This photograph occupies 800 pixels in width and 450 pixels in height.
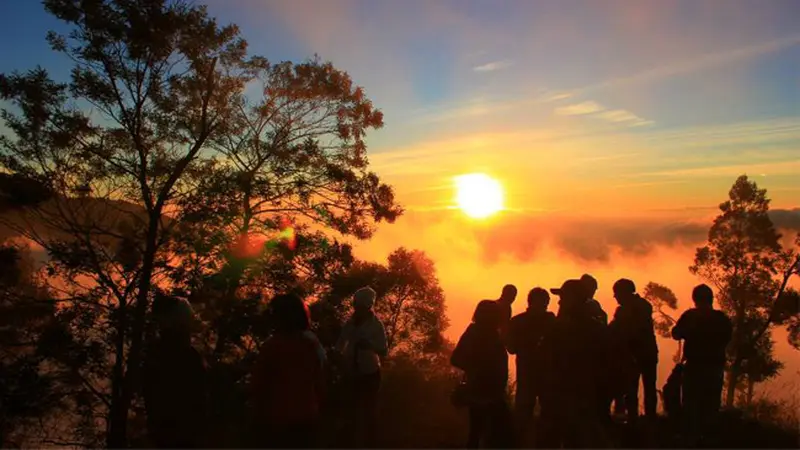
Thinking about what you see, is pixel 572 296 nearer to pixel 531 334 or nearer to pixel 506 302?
pixel 531 334

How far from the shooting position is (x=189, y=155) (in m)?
15.1

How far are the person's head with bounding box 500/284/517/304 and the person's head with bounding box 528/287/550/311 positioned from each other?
1.43 ft

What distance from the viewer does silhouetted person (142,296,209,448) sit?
3840 millimetres

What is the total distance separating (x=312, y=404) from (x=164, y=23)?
12.8 metres

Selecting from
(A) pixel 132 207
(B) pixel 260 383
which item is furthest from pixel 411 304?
(B) pixel 260 383

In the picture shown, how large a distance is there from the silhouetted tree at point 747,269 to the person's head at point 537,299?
2753 cm

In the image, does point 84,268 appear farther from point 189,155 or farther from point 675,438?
point 675,438

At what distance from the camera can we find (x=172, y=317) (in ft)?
12.5

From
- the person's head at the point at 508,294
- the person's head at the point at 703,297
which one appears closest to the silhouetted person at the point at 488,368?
the person's head at the point at 508,294

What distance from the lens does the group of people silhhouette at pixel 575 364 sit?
4.64 metres

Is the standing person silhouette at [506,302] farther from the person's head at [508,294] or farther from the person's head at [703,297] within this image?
the person's head at [703,297]

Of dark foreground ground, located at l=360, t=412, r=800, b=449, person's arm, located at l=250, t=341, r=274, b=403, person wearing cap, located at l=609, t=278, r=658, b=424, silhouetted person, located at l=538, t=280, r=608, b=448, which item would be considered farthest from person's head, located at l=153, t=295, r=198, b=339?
person wearing cap, located at l=609, t=278, r=658, b=424

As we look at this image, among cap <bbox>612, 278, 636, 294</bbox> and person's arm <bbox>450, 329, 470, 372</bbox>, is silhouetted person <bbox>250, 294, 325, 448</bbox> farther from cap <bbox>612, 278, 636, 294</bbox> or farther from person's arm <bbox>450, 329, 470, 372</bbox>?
cap <bbox>612, 278, 636, 294</bbox>

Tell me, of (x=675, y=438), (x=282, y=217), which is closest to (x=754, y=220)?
(x=282, y=217)
